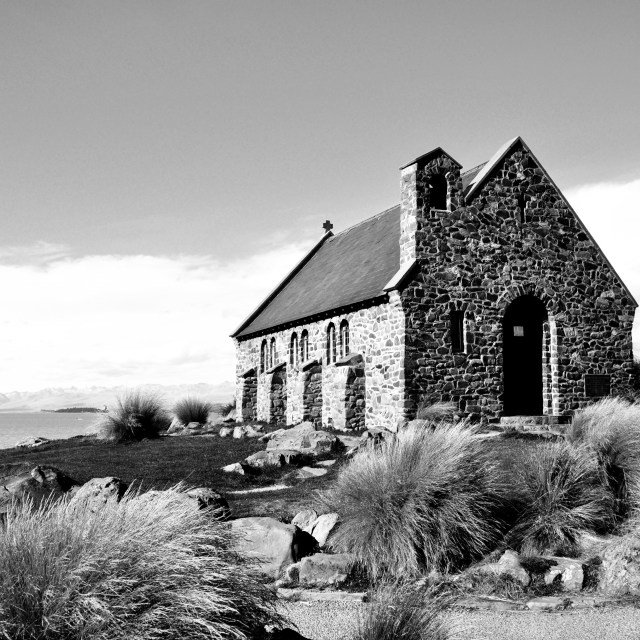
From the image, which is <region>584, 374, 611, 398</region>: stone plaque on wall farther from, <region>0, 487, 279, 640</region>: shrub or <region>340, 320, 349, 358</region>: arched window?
<region>0, 487, 279, 640</region>: shrub

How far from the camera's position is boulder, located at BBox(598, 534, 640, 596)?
8391mm

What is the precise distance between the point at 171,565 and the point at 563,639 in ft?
13.7

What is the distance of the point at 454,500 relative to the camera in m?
9.13

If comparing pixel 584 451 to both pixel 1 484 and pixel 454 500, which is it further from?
pixel 1 484

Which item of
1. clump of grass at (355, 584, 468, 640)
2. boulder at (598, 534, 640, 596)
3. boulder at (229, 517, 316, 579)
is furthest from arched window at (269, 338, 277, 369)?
clump of grass at (355, 584, 468, 640)

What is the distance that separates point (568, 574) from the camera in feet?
28.5

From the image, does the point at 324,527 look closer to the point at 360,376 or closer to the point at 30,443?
the point at 360,376

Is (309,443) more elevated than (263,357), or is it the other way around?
(263,357)

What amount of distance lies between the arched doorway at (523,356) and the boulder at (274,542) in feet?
51.8

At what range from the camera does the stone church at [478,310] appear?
22375 millimetres

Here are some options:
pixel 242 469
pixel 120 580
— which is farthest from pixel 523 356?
pixel 120 580

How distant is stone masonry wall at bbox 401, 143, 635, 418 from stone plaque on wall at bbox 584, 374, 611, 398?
0.19m

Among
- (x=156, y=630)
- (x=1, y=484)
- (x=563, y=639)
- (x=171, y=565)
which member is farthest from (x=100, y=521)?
(x=1, y=484)

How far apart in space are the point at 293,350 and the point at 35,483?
62.0 ft
